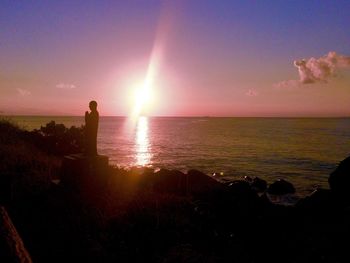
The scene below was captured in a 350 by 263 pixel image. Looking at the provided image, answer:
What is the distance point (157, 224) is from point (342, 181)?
13501 millimetres

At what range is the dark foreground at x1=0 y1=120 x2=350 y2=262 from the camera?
29.9ft

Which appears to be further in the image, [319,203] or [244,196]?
[244,196]

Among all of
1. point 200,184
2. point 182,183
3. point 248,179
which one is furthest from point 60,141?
point 248,179

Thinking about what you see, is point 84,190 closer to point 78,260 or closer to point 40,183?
point 40,183

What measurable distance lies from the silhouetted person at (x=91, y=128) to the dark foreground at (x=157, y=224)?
115 cm

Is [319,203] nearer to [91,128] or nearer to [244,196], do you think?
[244,196]

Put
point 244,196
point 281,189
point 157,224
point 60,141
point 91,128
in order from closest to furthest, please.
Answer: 1. point 157,224
2. point 91,128
3. point 244,196
4. point 281,189
5. point 60,141

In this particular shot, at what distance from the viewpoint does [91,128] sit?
15.1 m

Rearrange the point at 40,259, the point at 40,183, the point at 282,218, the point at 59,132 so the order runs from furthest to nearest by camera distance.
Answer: the point at 59,132, the point at 282,218, the point at 40,183, the point at 40,259

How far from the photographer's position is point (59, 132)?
35531mm

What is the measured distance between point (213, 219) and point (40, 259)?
6970 mm

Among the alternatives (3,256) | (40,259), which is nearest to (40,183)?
(40,259)

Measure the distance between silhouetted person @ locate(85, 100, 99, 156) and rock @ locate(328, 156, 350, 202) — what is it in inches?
520

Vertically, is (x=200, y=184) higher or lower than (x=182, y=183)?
lower
